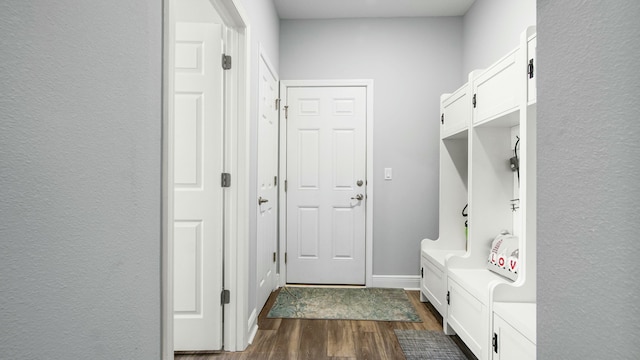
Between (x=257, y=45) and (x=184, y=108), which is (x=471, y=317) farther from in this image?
(x=257, y=45)

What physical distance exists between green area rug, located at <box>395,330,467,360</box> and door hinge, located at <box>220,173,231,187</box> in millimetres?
1470

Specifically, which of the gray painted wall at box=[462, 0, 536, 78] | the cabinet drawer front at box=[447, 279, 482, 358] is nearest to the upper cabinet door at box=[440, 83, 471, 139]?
the gray painted wall at box=[462, 0, 536, 78]

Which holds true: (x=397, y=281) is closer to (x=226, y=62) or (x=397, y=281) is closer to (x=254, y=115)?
(x=254, y=115)

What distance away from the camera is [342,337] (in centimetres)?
237

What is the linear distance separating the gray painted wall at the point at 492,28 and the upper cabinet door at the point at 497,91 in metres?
0.57

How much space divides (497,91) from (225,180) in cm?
163

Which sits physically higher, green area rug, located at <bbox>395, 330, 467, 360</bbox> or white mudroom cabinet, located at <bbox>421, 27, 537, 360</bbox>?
white mudroom cabinet, located at <bbox>421, 27, 537, 360</bbox>

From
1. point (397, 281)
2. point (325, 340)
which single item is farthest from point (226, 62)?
point (397, 281)

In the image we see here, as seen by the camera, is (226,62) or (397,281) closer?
(226,62)

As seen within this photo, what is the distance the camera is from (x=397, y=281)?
11.6 ft

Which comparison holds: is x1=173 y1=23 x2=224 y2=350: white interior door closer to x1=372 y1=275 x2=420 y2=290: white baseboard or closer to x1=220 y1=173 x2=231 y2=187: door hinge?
x1=220 y1=173 x2=231 y2=187: door hinge

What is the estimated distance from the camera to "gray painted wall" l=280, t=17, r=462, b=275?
3.55m

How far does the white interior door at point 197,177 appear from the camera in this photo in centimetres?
205

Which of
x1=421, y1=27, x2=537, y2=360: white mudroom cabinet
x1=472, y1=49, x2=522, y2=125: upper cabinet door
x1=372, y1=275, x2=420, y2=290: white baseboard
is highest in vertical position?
x1=472, y1=49, x2=522, y2=125: upper cabinet door
